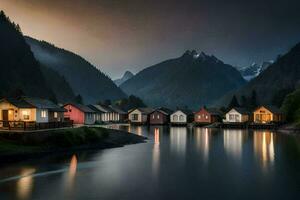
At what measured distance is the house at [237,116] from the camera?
13100 cm

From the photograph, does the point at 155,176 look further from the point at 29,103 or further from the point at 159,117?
the point at 159,117

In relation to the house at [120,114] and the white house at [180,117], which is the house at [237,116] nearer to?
the white house at [180,117]

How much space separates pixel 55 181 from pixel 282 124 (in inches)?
3759

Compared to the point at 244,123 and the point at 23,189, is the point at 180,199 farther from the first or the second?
the point at 244,123

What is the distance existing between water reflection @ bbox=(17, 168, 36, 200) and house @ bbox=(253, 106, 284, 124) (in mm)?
95874

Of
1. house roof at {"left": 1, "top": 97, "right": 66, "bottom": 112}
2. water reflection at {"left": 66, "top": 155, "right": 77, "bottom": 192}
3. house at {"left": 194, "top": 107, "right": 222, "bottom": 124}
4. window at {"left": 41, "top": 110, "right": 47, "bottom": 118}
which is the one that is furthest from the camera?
house at {"left": 194, "top": 107, "right": 222, "bottom": 124}

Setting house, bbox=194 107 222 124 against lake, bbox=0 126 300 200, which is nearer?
lake, bbox=0 126 300 200

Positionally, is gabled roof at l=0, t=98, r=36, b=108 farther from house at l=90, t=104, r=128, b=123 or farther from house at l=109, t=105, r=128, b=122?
house at l=109, t=105, r=128, b=122

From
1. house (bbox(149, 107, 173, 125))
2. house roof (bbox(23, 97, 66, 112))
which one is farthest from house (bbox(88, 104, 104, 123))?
house roof (bbox(23, 97, 66, 112))

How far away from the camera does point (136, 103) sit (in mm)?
195125

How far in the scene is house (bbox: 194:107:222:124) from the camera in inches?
5438

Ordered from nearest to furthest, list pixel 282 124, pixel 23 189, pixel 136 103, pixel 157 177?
1. pixel 23 189
2. pixel 157 177
3. pixel 282 124
4. pixel 136 103

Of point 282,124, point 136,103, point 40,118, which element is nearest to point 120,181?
point 40,118

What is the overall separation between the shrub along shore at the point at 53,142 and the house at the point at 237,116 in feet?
231
